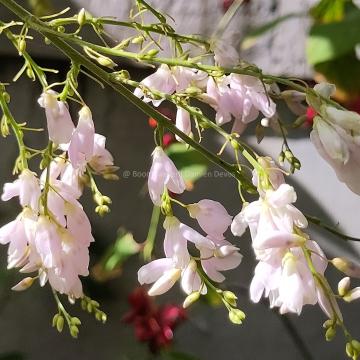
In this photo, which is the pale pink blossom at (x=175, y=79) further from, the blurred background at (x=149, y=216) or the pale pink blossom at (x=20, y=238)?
the blurred background at (x=149, y=216)

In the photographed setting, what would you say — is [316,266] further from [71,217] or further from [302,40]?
[302,40]

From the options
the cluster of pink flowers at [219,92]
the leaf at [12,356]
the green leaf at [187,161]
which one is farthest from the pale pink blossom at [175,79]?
the leaf at [12,356]

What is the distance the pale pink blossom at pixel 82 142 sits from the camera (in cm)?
52

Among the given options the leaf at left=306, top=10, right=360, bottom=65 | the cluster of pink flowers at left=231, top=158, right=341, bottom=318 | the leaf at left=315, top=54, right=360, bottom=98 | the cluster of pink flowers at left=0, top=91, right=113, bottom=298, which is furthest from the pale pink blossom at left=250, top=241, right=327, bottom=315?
the leaf at left=315, top=54, right=360, bottom=98

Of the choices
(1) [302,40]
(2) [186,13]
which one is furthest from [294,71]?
(2) [186,13]

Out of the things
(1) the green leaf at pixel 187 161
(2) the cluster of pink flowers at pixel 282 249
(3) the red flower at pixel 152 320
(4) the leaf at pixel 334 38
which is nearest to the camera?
(2) the cluster of pink flowers at pixel 282 249

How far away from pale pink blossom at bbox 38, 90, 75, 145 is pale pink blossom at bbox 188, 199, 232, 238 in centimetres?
10

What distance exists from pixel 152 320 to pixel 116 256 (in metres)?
0.12

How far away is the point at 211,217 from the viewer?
0.53 m

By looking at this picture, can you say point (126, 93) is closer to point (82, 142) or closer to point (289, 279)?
point (82, 142)

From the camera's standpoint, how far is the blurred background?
1.19 meters

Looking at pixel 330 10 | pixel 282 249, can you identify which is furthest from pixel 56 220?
pixel 330 10

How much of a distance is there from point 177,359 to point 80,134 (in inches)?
25.6

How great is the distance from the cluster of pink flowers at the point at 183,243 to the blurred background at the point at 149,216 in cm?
59
